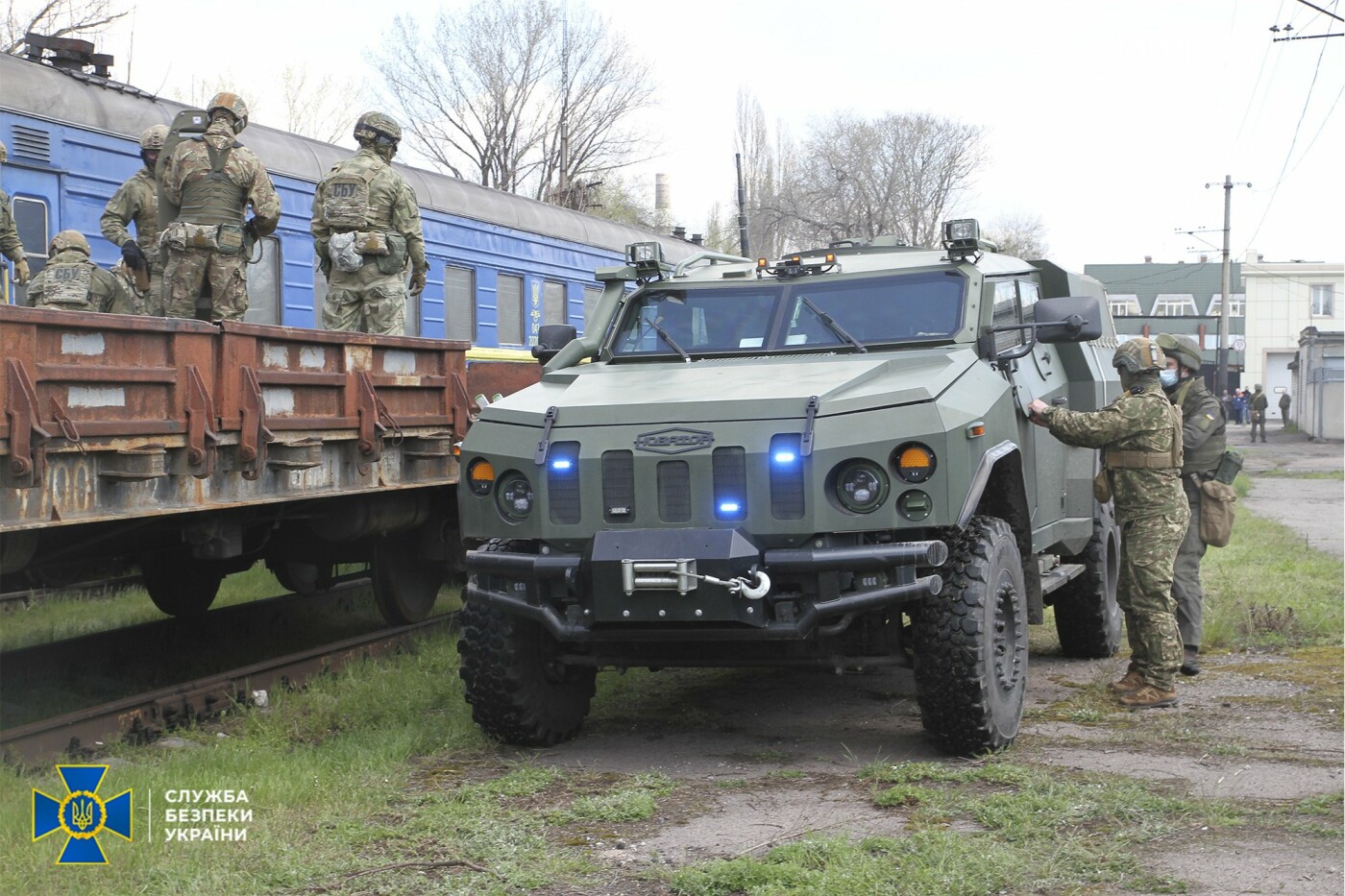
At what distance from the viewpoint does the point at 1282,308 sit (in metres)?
65.8

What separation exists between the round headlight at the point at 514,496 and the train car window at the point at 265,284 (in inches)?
221

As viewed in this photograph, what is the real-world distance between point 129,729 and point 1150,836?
433 cm

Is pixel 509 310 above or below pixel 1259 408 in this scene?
above

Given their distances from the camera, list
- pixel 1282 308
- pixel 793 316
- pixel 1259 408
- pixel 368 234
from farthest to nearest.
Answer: pixel 1282 308, pixel 1259 408, pixel 368 234, pixel 793 316

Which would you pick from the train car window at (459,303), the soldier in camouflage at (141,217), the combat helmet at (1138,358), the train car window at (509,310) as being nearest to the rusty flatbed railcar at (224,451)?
the soldier in camouflage at (141,217)

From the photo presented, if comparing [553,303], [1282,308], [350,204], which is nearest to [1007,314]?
[350,204]

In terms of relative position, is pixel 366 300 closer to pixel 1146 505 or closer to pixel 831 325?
pixel 831 325

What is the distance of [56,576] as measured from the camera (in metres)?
7.53

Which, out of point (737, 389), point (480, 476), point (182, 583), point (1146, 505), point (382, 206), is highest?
point (382, 206)

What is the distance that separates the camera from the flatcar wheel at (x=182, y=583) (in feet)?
29.0

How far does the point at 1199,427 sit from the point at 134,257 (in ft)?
20.4

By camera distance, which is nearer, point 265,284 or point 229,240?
point 229,240

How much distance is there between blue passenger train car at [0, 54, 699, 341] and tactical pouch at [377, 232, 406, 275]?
2197 millimetres

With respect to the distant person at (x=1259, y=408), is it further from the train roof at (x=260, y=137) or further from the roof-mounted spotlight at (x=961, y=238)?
the roof-mounted spotlight at (x=961, y=238)
